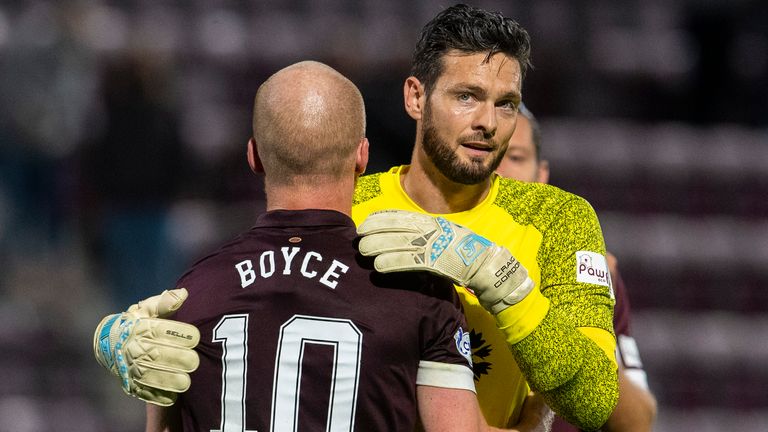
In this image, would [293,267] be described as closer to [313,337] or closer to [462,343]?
[313,337]

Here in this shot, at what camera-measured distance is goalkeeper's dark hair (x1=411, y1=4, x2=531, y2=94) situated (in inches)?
165

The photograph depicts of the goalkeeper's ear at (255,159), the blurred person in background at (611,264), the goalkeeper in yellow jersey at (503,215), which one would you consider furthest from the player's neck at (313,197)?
the blurred person in background at (611,264)

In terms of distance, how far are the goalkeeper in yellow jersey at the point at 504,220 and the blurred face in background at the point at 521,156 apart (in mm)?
1417

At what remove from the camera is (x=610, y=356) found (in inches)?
151

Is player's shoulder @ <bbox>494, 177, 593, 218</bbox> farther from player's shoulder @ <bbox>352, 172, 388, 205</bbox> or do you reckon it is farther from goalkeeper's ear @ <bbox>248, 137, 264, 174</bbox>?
goalkeeper's ear @ <bbox>248, 137, 264, 174</bbox>

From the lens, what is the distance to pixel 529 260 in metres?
4.13

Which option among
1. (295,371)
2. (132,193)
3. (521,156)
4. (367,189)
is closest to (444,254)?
(295,371)

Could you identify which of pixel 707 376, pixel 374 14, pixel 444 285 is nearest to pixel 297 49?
pixel 374 14

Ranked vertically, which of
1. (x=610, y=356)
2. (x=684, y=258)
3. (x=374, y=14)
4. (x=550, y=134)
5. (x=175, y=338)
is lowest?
(x=684, y=258)

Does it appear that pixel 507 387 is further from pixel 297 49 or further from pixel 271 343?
pixel 297 49

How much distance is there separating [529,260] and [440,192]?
44cm

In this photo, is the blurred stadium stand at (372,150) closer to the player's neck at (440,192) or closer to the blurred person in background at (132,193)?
the blurred person in background at (132,193)

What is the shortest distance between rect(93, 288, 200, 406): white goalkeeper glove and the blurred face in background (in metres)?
2.78

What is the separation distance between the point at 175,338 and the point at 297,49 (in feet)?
24.0
